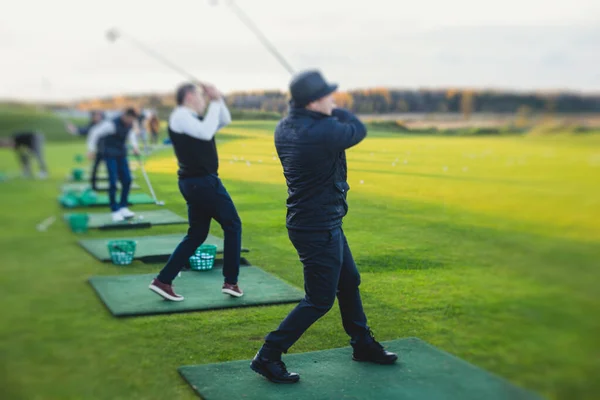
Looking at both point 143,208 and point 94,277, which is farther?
point 143,208

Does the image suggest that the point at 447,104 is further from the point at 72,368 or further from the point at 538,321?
the point at 72,368

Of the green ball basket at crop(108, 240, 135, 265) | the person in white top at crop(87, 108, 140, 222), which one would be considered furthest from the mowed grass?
the person in white top at crop(87, 108, 140, 222)

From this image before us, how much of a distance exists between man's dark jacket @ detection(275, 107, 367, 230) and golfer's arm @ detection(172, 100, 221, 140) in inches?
73.8

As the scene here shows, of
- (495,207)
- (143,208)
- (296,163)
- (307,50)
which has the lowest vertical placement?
(143,208)

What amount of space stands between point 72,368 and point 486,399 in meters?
2.69

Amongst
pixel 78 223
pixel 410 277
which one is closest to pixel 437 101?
pixel 410 277

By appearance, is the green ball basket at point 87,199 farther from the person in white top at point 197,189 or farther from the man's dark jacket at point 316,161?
the man's dark jacket at point 316,161

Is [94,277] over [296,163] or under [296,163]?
under

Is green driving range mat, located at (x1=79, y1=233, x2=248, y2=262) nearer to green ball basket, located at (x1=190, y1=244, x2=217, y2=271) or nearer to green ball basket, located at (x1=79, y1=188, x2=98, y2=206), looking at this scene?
green ball basket, located at (x1=190, y1=244, x2=217, y2=271)

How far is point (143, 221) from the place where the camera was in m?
11.6

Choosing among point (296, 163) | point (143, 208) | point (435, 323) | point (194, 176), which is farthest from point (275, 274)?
point (143, 208)

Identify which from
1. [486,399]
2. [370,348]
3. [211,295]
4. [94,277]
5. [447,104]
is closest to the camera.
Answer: [486,399]

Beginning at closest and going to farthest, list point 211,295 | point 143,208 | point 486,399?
point 486,399
point 211,295
point 143,208

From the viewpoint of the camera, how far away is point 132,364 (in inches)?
212
